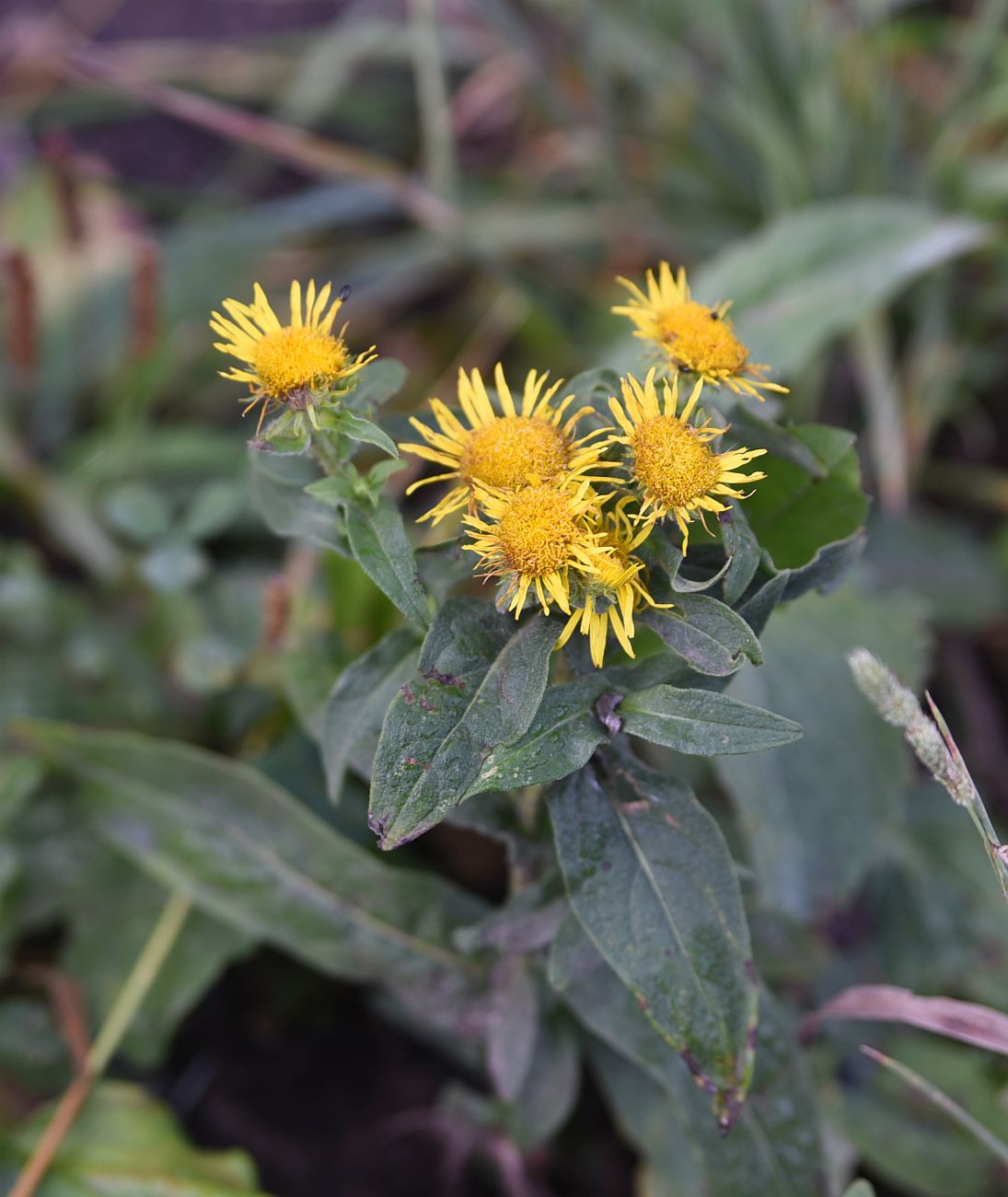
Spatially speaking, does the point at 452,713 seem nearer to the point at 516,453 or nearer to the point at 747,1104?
the point at 516,453

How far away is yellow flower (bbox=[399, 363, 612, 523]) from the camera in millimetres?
718

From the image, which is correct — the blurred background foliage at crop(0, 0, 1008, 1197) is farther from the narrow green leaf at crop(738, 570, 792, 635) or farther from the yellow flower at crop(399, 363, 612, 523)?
the narrow green leaf at crop(738, 570, 792, 635)

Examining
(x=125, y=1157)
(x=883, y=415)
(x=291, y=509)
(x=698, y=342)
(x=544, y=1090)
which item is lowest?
(x=125, y=1157)

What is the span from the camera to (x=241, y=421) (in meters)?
1.87

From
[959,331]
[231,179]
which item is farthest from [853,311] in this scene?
[231,179]

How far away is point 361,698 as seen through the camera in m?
0.81

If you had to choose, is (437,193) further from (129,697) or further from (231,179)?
(129,697)

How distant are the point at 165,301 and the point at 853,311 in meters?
1.10

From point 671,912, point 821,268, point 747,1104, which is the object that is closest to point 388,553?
point 671,912

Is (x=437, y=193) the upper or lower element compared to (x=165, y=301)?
upper

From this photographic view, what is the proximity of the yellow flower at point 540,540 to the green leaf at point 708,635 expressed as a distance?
0.22ft

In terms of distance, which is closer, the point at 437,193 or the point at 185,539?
the point at 185,539

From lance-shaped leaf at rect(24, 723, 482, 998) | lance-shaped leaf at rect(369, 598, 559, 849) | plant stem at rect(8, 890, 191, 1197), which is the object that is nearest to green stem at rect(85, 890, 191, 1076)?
plant stem at rect(8, 890, 191, 1197)

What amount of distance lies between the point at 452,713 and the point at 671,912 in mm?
207
